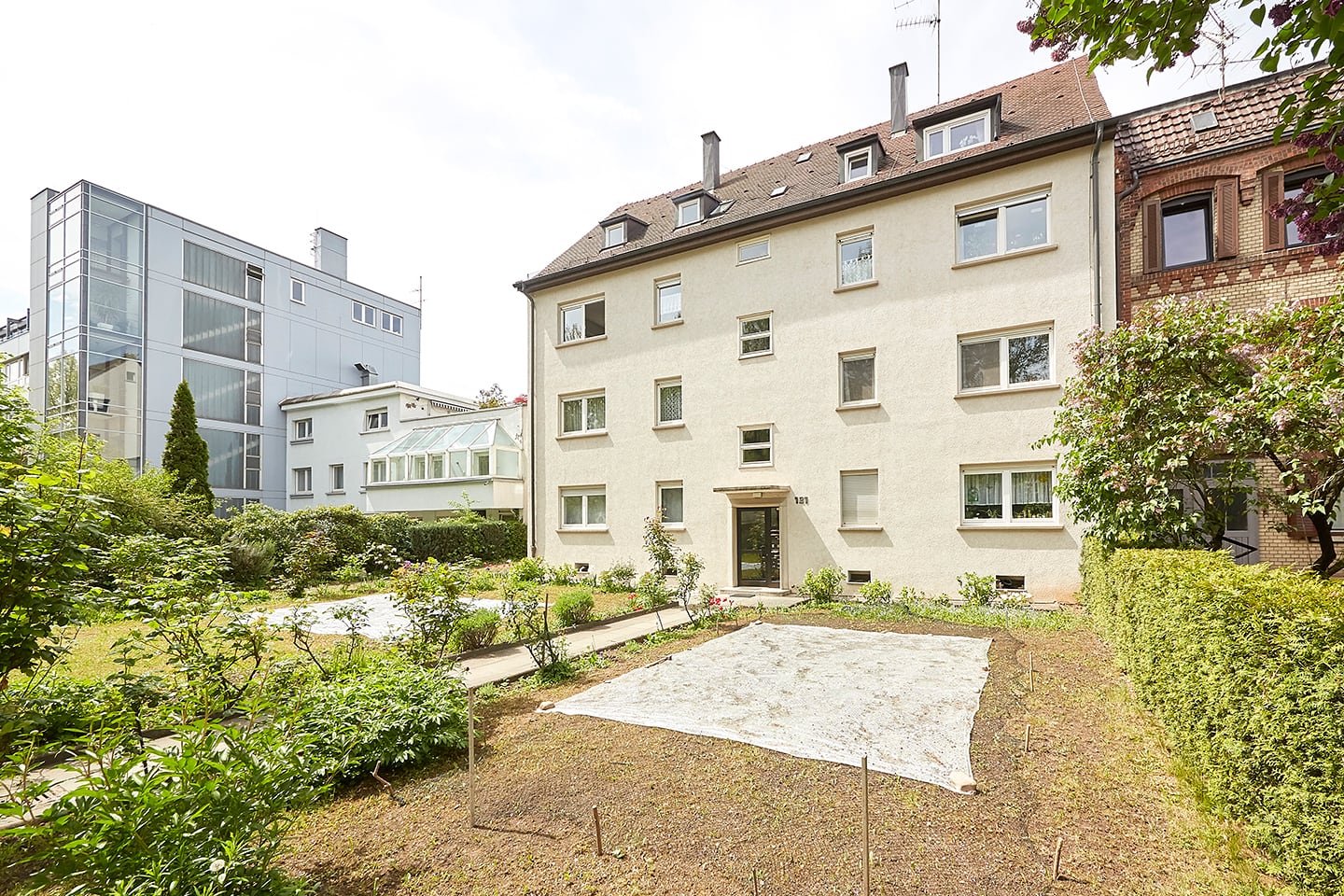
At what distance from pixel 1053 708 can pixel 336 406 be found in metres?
31.7

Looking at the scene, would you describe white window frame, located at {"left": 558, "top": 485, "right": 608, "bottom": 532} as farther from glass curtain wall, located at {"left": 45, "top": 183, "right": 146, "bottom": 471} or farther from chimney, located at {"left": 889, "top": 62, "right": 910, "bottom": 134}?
glass curtain wall, located at {"left": 45, "top": 183, "right": 146, "bottom": 471}

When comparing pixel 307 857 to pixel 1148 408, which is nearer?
pixel 307 857

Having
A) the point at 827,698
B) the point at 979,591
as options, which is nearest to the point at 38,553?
the point at 827,698

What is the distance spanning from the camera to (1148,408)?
30.5ft

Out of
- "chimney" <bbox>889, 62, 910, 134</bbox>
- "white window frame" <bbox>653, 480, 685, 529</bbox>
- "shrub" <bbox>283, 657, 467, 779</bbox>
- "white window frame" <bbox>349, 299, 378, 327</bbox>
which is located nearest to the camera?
"shrub" <bbox>283, 657, 467, 779</bbox>

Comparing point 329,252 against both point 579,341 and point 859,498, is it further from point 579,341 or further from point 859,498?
point 859,498

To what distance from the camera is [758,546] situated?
16.4 m

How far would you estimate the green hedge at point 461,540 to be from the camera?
21547mm

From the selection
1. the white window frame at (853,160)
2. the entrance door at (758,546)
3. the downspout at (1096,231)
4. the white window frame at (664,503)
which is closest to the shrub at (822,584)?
the entrance door at (758,546)

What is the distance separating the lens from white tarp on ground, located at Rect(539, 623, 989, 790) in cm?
531

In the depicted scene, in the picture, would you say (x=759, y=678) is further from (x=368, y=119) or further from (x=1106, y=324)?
(x=1106, y=324)

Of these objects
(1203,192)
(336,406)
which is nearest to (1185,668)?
(1203,192)

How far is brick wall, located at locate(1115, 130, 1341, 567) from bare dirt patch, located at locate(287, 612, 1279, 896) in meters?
10.8

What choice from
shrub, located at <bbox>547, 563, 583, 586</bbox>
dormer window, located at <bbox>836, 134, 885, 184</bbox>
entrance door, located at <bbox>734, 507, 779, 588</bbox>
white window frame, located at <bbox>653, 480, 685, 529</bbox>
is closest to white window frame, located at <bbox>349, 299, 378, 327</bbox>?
shrub, located at <bbox>547, 563, 583, 586</bbox>
